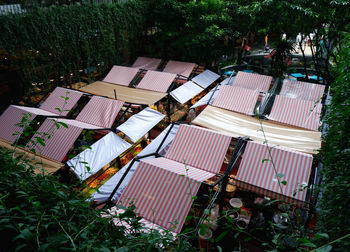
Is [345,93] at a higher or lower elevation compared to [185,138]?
higher

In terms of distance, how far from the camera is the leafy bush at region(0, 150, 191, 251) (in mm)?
1419

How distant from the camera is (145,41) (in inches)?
631

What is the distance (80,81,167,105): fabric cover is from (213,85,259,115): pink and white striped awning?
8.92ft

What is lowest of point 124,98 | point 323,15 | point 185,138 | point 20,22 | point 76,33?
point 124,98

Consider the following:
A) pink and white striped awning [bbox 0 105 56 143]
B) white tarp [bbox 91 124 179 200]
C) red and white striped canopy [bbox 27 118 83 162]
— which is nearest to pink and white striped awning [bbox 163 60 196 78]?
white tarp [bbox 91 124 179 200]

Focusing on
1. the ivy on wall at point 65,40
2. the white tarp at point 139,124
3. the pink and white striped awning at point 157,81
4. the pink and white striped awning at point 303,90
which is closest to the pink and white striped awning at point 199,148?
the white tarp at point 139,124

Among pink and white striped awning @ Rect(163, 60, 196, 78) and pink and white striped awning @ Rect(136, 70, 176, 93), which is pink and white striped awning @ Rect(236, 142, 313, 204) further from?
pink and white striped awning @ Rect(163, 60, 196, 78)

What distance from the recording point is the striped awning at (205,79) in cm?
1217

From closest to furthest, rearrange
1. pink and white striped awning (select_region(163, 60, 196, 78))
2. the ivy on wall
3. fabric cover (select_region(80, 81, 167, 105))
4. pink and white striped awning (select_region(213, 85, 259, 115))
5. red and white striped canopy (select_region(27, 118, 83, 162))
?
red and white striped canopy (select_region(27, 118, 83, 162)), pink and white striped awning (select_region(213, 85, 259, 115)), the ivy on wall, fabric cover (select_region(80, 81, 167, 105)), pink and white striped awning (select_region(163, 60, 196, 78))

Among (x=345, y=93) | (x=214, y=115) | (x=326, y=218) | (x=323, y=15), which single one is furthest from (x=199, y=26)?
(x=326, y=218)

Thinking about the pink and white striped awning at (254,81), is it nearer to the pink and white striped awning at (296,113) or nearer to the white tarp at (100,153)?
the pink and white striped awning at (296,113)

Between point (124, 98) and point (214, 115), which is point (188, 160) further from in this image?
point (124, 98)

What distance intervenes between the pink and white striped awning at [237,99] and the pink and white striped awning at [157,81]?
2.90 meters

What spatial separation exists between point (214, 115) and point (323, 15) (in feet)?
22.6
